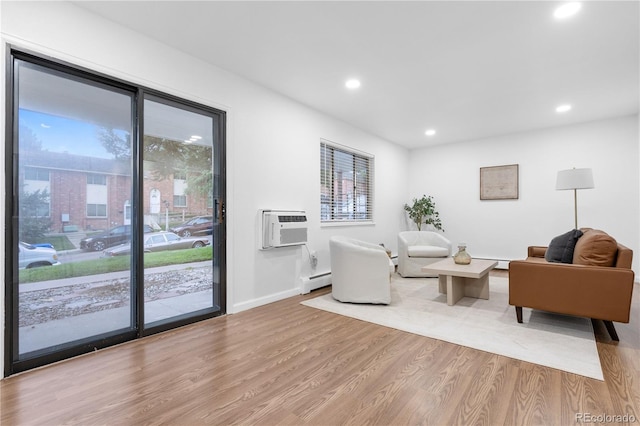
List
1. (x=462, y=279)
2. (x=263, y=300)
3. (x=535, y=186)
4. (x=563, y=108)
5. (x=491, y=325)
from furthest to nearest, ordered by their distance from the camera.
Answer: (x=535, y=186), (x=563, y=108), (x=462, y=279), (x=263, y=300), (x=491, y=325)

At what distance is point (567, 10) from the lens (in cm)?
230

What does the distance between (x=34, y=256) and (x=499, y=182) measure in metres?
6.71

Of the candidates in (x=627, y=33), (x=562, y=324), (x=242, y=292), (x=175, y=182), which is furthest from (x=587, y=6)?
→ (x=242, y=292)

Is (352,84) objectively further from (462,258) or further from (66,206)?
(66,206)

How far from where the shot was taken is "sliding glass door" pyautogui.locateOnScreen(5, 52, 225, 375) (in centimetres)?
212

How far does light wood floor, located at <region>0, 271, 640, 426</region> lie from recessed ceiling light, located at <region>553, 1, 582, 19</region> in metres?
2.58

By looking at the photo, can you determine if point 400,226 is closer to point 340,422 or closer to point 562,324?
point 562,324

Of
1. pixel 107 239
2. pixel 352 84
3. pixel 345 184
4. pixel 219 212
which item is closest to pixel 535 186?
pixel 345 184

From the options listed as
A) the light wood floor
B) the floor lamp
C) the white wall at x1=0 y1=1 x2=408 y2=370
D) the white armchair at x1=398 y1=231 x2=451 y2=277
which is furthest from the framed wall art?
the light wood floor

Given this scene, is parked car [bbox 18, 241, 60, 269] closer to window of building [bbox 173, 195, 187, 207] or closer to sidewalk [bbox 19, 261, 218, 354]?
sidewalk [bbox 19, 261, 218, 354]

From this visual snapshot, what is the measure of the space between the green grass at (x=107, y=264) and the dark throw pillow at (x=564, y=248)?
11.8 ft

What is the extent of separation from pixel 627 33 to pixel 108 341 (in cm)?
503

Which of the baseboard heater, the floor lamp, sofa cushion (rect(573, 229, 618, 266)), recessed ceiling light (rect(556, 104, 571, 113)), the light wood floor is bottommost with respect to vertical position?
the light wood floor

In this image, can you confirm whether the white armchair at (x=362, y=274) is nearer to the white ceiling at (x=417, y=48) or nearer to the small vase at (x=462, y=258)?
the small vase at (x=462, y=258)
